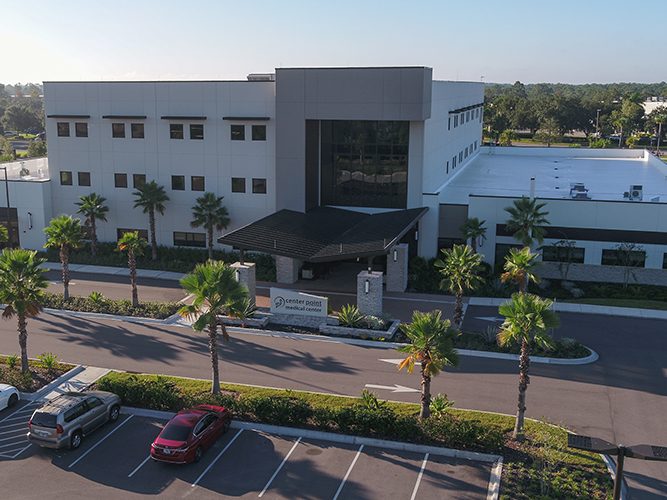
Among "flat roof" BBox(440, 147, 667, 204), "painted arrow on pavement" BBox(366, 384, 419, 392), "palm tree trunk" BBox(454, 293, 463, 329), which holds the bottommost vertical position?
"painted arrow on pavement" BBox(366, 384, 419, 392)

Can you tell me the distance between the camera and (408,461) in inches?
914

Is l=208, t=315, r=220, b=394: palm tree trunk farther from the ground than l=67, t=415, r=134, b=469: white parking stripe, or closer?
farther from the ground

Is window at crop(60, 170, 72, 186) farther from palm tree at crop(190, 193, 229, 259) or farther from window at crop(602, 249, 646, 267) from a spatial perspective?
window at crop(602, 249, 646, 267)

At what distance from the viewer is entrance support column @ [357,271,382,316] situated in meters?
36.3

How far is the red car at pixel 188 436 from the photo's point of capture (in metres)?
22.6

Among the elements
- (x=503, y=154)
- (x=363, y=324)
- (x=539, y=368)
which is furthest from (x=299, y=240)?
(x=503, y=154)

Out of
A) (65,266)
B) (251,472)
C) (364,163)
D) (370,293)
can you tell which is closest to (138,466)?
(251,472)

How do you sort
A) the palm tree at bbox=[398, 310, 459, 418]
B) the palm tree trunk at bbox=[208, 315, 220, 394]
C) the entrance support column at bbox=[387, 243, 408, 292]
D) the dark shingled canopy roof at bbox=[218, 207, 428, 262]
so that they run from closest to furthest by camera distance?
the palm tree at bbox=[398, 310, 459, 418] → the palm tree trunk at bbox=[208, 315, 220, 394] → the dark shingled canopy roof at bbox=[218, 207, 428, 262] → the entrance support column at bbox=[387, 243, 408, 292]

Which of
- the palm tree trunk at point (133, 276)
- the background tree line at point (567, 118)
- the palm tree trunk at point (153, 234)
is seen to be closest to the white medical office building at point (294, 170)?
the palm tree trunk at point (153, 234)

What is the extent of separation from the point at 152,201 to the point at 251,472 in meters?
30.3

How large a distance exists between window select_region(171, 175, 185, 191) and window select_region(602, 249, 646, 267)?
1135 inches

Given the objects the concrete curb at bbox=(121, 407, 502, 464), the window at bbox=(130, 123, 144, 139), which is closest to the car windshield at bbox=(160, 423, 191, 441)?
the concrete curb at bbox=(121, 407, 502, 464)

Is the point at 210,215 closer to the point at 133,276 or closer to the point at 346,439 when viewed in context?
the point at 133,276

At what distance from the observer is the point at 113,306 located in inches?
1538
